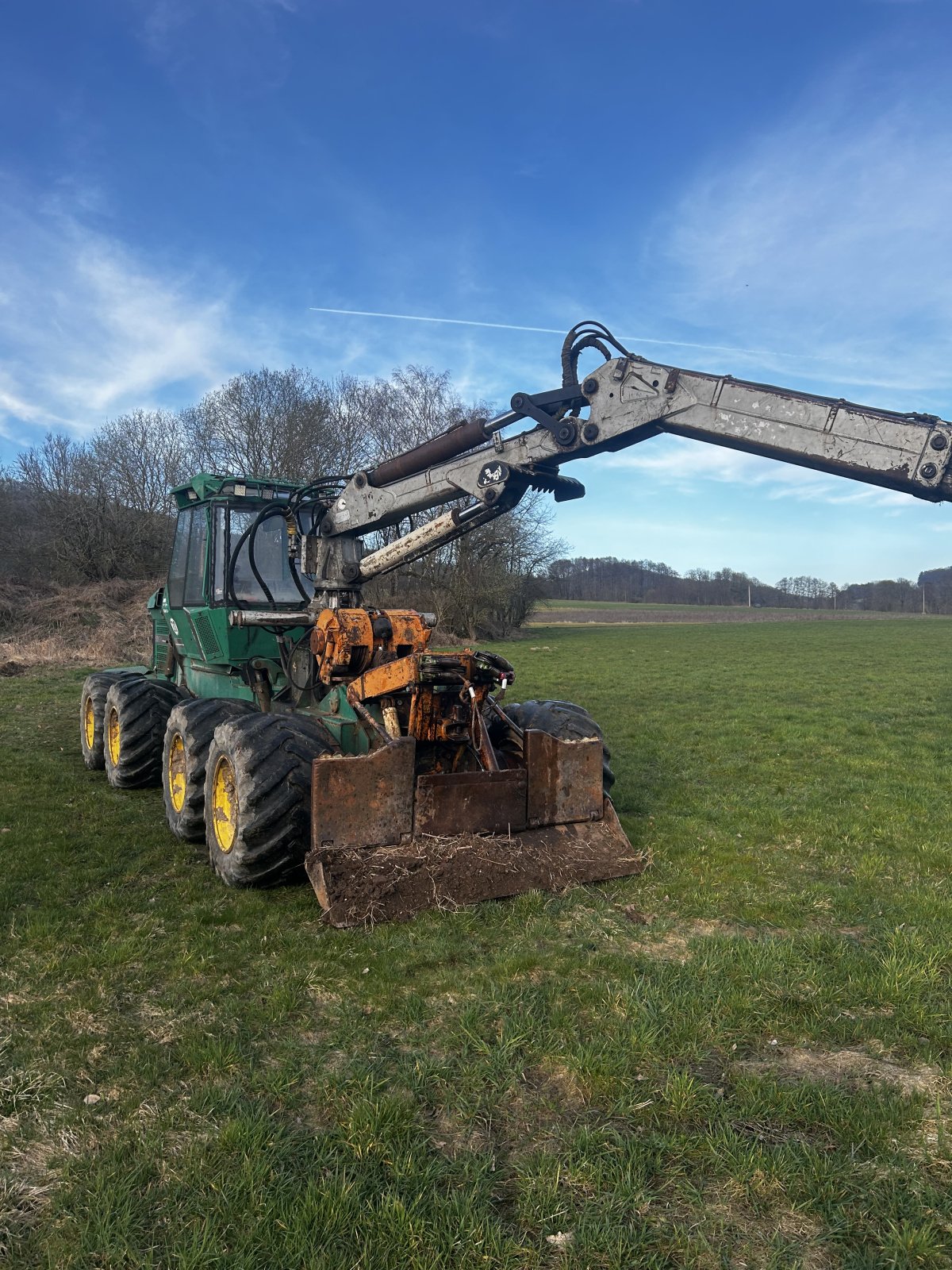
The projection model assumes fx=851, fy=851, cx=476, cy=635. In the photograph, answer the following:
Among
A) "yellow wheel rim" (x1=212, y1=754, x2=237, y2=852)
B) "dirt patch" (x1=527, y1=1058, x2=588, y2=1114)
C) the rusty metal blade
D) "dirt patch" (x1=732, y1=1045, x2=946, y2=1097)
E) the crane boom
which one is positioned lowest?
"dirt patch" (x1=732, y1=1045, x2=946, y2=1097)

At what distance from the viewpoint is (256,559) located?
8.27 m

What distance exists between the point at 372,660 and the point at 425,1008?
3163 millimetres

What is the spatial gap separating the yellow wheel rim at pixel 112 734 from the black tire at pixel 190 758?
1.82m

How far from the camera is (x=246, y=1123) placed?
309 centimetres

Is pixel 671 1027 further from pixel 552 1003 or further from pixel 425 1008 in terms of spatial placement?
pixel 425 1008

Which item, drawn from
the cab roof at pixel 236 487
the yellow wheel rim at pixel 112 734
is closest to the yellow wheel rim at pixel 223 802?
the cab roof at pixel 236 487

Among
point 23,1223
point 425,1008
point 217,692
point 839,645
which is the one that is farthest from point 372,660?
point 839,645

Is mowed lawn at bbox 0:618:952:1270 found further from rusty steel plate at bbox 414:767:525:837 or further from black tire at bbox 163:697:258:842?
rusty steel plate at bbox 414:767:525:837

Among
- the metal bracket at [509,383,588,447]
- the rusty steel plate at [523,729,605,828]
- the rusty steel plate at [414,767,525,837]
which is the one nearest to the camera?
the rusty steel plate at [414,767,525,837]

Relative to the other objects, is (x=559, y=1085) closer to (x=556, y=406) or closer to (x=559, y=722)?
(x=559, y=722)

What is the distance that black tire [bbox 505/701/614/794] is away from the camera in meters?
6.70

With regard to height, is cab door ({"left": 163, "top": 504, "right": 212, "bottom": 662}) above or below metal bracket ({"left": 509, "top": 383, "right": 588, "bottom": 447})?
below

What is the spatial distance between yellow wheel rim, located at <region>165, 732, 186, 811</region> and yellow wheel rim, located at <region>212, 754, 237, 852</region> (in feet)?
2.72

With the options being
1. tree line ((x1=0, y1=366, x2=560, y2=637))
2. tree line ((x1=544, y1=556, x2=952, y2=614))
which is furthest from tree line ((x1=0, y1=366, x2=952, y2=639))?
tree line ((x1=544, y1=556, x2=952, y2=614))
